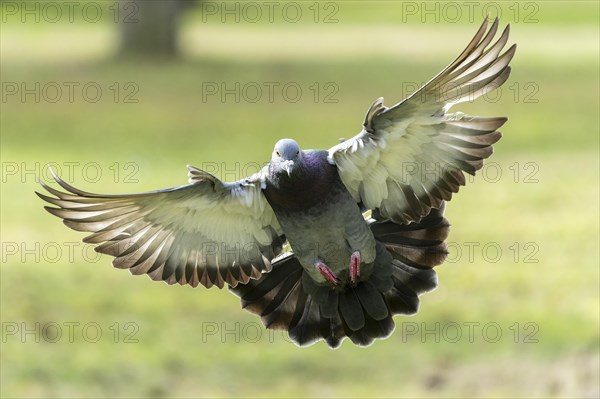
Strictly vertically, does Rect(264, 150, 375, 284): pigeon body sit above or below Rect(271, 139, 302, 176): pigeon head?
below

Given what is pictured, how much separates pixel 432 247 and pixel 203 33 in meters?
24.6

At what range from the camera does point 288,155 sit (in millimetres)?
5195

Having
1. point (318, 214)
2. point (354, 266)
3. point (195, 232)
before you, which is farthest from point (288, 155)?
point (195, 232)

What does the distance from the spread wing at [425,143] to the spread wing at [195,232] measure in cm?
51

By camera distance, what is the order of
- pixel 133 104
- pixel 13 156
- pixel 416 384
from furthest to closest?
pixel 133 104
pixel 13 156
pixel 416 384

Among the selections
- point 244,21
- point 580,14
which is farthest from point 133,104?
point 580,14

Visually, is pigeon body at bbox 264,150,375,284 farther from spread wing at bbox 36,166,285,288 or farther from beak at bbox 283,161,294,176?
spread wing at bbox 36,166,285,288

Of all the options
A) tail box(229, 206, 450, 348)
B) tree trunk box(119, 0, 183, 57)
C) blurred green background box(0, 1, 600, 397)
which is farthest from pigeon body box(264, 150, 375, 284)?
tree trunk box(119, 0, 183, 57)

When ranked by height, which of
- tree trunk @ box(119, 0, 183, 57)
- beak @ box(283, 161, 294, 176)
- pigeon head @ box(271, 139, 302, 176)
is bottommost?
beak @ box(283, 161, 294, 176)

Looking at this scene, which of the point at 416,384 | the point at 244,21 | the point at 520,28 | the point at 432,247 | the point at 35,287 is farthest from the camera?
the point at 244,21

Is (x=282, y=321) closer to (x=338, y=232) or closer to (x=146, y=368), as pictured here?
(x=338, y=232)

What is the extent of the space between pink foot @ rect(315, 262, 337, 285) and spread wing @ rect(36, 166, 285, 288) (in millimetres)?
338

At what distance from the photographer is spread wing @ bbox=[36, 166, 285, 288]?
5.45 metres

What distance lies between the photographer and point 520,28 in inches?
1165
